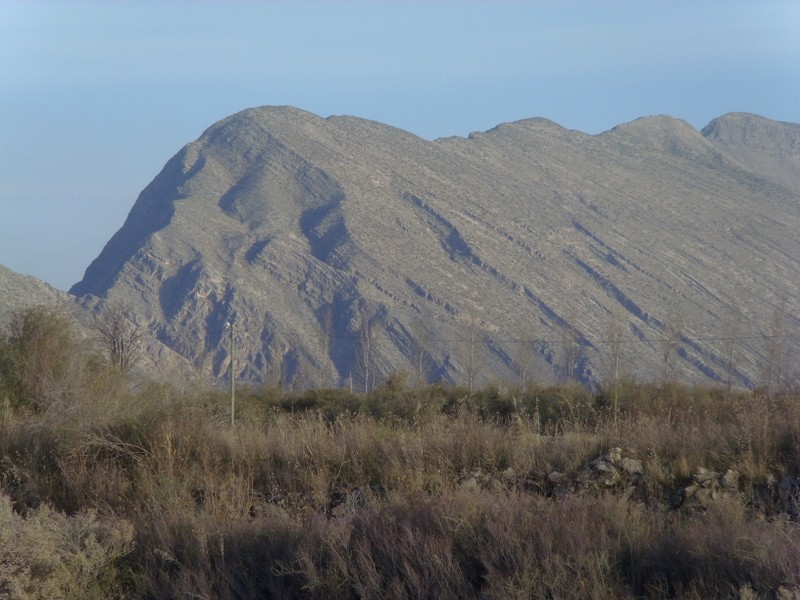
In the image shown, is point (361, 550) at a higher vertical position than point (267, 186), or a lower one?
lower

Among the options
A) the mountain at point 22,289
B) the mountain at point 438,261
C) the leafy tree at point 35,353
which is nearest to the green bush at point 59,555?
the leafy tree at point 35,353

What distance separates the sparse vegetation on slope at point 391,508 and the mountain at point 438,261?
43862 millimetres

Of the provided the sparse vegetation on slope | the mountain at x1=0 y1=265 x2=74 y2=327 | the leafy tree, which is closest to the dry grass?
the sparse vegetation on slope

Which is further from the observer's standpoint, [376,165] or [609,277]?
[376,165]

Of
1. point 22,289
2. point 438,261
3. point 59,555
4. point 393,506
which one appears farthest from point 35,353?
point 438,261

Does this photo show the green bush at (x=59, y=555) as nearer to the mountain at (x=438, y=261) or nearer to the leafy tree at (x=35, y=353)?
the leafy tree at (x=35, y=353)

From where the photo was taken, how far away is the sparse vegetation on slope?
6.82 metres

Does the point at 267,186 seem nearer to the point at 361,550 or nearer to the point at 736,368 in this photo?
the point at 736,368

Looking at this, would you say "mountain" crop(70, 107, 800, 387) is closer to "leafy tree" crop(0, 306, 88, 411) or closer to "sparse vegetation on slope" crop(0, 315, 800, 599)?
"leafy tree" crop(0, 306, 88, 411)

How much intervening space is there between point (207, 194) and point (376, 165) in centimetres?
2142

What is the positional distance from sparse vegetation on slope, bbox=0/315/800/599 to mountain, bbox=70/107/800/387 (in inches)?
1727

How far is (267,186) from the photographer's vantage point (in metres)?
117

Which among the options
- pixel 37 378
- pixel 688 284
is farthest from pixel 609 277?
pixel 37 378

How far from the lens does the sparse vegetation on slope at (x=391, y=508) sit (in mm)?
6816
